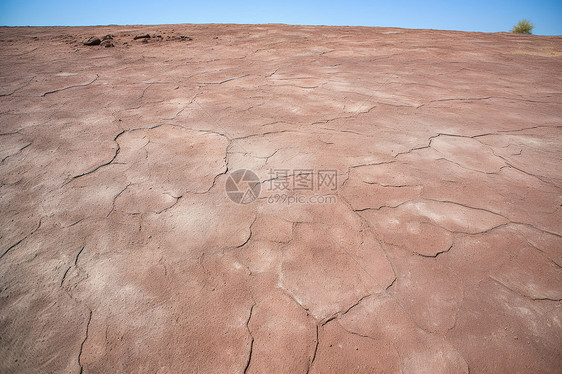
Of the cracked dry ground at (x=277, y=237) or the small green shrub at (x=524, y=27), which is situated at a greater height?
the small green shrub at (x=524, y=27)

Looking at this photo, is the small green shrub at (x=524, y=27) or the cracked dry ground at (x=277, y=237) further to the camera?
the small green shrub at (x=524, y=27)

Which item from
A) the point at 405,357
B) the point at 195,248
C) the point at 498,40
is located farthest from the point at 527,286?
the point at 498,40

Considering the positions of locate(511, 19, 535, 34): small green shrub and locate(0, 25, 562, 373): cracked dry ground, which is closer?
locate(0, 25, 562, 373): cracked dry ground

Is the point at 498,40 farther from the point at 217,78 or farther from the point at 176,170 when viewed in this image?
the point at 176,170

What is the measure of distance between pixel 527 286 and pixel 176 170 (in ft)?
A: 5.73

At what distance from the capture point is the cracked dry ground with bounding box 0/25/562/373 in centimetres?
81

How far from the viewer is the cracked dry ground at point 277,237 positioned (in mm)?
809

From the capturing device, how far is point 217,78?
10.5 feet

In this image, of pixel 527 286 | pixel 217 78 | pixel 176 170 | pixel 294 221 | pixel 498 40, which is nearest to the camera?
pixel 527 286

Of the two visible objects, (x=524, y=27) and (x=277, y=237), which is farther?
(x=524, y=27)

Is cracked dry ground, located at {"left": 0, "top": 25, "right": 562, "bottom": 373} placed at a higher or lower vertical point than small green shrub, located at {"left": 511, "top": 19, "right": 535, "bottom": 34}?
Result: lower

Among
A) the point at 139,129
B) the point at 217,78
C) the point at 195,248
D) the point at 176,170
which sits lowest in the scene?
the point at 195,248

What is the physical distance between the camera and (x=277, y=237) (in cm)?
117

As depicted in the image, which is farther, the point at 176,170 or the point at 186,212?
the point at 176,170
